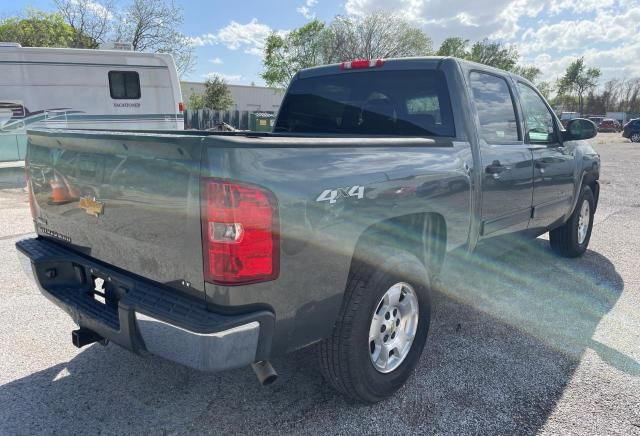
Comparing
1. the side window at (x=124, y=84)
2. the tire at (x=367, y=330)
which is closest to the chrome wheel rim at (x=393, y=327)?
the tire at (x=367, y=330)

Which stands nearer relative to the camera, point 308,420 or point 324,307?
point 324,307

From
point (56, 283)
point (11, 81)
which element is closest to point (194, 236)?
point (56, 283)

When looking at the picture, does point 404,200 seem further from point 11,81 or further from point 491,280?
point 11,81

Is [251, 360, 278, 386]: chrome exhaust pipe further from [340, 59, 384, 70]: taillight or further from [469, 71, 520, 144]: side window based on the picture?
[340, 59, 384, 70]: taillight

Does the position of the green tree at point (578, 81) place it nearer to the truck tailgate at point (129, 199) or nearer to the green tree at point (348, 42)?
the green tree at point (348, 42)

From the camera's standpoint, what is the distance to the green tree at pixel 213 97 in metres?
41.3

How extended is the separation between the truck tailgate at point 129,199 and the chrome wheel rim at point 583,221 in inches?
192

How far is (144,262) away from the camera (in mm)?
2182

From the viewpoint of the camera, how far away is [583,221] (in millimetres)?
5512

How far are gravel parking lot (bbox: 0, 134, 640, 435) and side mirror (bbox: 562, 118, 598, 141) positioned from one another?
155 centimetres

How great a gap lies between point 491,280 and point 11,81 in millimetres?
11097

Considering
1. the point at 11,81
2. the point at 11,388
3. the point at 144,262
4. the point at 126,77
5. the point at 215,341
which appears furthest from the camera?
the point at 126,77

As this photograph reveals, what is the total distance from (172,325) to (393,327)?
131cm

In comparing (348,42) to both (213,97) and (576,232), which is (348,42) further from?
(576,232)
